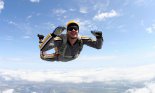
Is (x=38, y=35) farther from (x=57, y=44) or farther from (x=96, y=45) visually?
(x=96, y=45)

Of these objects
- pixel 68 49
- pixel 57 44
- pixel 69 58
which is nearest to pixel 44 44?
pixel 57 44

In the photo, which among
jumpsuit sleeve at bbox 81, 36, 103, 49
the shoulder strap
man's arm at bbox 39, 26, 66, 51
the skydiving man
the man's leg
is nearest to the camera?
man's arm at bbox 39, 26, 66, 51

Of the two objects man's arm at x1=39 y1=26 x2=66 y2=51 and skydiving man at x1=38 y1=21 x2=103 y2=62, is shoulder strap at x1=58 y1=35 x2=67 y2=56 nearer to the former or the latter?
skydiving man at x1=38 y1=21 x2=103 y2=62

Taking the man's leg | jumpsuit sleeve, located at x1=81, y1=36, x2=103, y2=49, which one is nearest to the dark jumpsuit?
jumpsuit sleeve, located at x1=81, y1=36, x2=103, y2=49

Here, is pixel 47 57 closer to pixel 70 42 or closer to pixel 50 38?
pixel 70 42

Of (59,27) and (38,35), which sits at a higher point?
(38,35)

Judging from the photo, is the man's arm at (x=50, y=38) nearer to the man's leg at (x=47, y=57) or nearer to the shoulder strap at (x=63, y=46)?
the shoulder strap at (x=63, y=46)

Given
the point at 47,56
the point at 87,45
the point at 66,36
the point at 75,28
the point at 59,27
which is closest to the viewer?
the point at 59,27

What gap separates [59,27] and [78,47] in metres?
3.77

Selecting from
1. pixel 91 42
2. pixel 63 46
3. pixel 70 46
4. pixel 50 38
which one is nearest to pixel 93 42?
pixel 91 42

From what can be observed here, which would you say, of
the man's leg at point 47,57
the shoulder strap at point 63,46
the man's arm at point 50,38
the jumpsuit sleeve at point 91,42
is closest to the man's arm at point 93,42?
the jumpsuit sleeve at point 91,42

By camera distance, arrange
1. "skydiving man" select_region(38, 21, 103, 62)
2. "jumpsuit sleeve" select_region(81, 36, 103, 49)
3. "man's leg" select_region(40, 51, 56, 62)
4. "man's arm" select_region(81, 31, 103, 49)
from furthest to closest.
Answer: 1. "man's leg" select_region(40, 51, 56, 62)
2. "jumpsuit sleeve" select_region(81, 36, 103, 49)
3. "man's arm" select_region(81, 31, 103, 49)
4. "skydiving man" select_region(38, 21, 103, 62)

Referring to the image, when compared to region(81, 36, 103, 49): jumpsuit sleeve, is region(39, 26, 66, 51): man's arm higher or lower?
lower

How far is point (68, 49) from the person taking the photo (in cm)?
1066
